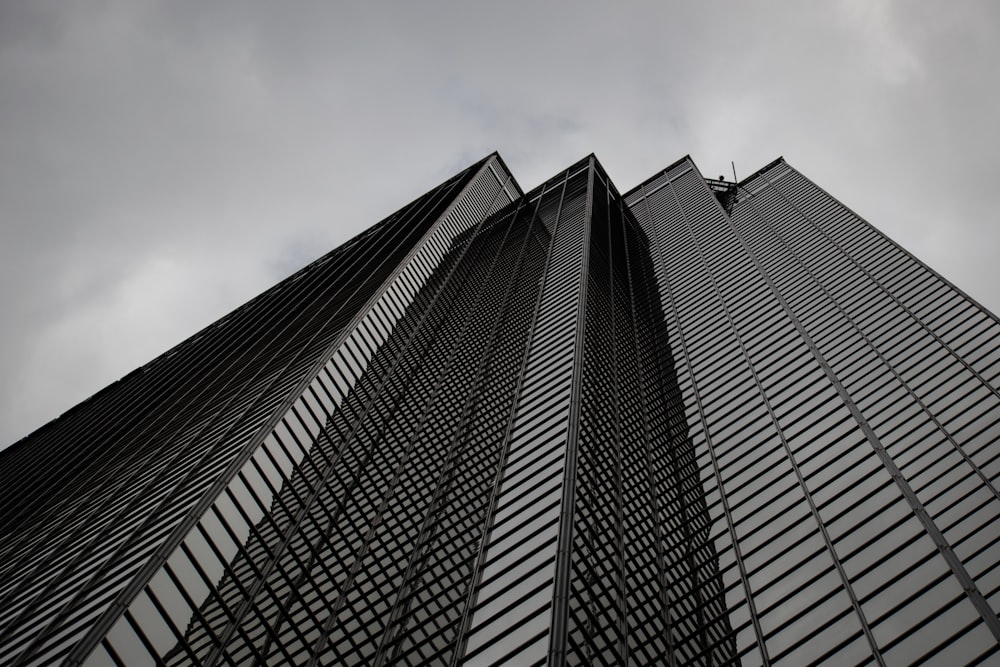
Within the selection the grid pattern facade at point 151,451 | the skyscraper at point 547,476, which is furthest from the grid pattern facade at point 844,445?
the grid pattern facade at point 151,451

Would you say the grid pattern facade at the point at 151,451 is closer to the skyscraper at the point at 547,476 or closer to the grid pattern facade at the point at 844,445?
the skyscraper at the point at 547,476

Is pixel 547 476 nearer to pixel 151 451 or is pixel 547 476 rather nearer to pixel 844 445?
pixel 844 445

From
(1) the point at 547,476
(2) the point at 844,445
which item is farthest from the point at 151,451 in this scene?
(2) the point at 844,445

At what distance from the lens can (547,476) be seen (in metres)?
27.5

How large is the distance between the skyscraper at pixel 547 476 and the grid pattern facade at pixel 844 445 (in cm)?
14

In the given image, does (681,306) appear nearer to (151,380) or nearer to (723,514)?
(723,514)

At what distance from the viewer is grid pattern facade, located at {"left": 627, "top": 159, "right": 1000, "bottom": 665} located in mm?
20438

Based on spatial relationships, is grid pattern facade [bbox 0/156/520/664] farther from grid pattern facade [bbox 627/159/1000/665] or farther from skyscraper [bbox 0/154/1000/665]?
grid pattern facade [bbox 627/159/1000/665]

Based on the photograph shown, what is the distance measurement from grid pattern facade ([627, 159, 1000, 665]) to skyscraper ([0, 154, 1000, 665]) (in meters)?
0.14

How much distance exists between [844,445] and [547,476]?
36.9ft

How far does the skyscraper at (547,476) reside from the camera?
21078mm

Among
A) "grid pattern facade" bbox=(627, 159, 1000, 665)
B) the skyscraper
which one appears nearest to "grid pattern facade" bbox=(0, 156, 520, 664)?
the skyscraper

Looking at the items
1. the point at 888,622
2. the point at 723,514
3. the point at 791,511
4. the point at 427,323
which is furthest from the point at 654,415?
the point at 888,622

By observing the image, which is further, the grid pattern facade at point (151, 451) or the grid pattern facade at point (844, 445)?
the grid pattern facade at point (151, 451)
